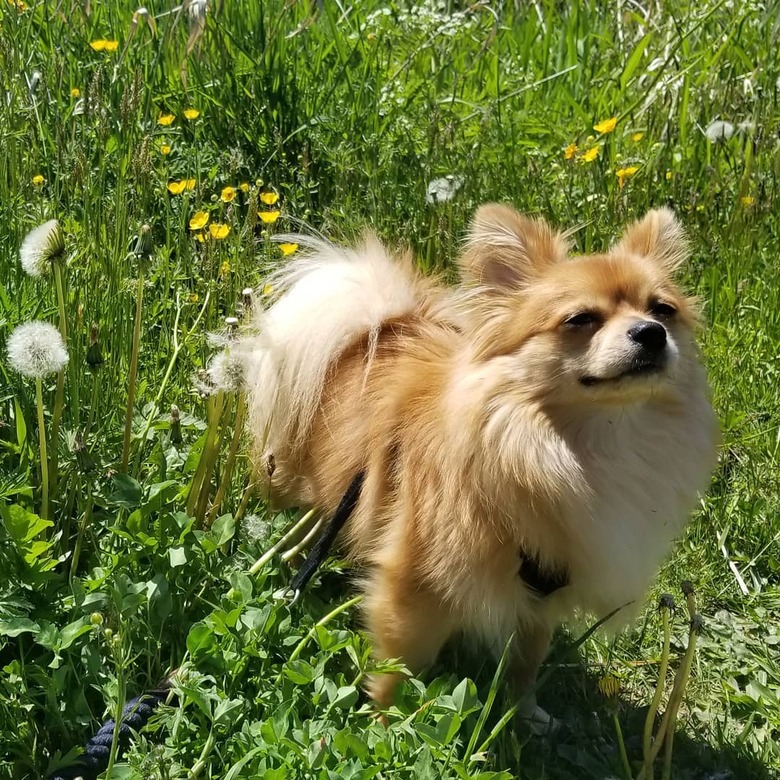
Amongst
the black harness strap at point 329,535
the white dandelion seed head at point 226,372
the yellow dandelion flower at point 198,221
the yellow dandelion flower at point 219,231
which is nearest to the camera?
the white dandelion seed head at point 226,372

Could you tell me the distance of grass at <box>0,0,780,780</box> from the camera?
1925 millimetres

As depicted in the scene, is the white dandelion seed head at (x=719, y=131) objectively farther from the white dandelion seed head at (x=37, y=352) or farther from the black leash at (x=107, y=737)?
the black leash at (x=107, y=737)

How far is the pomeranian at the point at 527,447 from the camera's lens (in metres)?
1.97

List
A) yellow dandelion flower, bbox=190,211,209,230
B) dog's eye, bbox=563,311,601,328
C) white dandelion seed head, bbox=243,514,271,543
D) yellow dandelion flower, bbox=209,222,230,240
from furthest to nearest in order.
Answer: yellow dandelion flower, bbox=190,211,209,230 < yellow dandelion flower, bbox=209,222,230,240 < white dandelion seed head, bbox=243,514,271,543 < dog's eye, bbox=563,311,601,328

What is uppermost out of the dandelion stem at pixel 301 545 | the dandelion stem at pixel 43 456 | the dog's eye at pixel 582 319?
the dog's eye at pixel 582 319

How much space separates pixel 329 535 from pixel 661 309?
0.98 meters

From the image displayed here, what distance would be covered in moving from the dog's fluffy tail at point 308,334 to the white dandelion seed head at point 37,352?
66 centimetres

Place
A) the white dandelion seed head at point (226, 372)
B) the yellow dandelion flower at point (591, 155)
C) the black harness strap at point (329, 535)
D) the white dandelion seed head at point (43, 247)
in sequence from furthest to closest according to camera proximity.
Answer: the yellow dandelion flower at point (591, 155) → the black harness strap at point (329, 535) → the white dandelion seed head at point (226, 372) → the white dandelion seed head at point (43, 247)

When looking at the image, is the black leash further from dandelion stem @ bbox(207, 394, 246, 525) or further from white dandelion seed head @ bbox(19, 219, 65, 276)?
white dandelion seed head @ bbox(19, 219, 65, 276)

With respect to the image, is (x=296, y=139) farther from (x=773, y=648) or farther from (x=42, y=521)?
(x=773, y=648)

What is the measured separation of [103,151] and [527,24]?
8.80 ft

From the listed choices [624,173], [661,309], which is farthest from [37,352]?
[624,173]

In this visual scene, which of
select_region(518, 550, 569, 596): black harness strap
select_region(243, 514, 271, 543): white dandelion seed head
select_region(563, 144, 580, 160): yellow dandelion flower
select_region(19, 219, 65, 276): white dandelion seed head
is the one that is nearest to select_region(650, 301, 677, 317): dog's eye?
select_region(518, 550, 569, 596): black harness strap

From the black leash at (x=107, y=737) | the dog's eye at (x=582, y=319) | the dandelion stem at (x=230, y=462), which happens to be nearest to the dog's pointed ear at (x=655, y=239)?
the dog's eye at (x=582, y=319)
